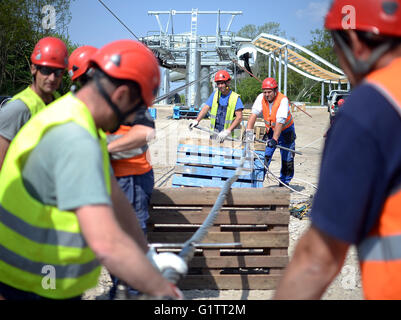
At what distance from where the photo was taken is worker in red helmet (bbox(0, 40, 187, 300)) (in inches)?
52.8

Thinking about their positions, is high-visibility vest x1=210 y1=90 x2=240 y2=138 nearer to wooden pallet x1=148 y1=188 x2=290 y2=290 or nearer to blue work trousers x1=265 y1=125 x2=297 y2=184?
blue work trousers x1=265 y1=125 x2=297 y2=184

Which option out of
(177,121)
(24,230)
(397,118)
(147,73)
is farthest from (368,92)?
(177,121)

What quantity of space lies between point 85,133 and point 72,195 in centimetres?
22

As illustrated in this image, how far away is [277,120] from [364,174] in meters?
6.76

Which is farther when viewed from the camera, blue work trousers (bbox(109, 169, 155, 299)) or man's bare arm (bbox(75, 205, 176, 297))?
blue work trousers (bbox(109, 169, 155, 299))

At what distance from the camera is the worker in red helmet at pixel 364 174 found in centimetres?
104

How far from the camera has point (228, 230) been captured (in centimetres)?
393

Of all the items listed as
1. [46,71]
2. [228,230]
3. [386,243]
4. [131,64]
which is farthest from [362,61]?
[46,71]

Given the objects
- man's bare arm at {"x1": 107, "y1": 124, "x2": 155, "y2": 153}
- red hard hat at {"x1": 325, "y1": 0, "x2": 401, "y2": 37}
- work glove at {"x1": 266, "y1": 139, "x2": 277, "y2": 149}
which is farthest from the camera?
work glove at {"x1": 266, "y1": 139, "x2": 277, "y2": 149}

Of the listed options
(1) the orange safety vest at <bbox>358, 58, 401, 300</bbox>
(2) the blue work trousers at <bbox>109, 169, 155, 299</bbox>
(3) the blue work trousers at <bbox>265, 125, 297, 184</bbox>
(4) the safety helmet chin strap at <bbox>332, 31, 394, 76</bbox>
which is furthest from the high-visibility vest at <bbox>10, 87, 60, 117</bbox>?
(3) the blue work trousers at <bbox>265, 125, 297, 184</bbox>

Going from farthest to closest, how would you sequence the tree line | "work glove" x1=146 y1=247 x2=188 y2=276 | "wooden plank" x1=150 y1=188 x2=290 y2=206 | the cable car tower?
1. the cable car tower
2. the tree line
3. "wooden plank" x1=150 y1=188 x2=290 y2=206
4. "work glove" x1=146 y1=247 x2=188 y2=276

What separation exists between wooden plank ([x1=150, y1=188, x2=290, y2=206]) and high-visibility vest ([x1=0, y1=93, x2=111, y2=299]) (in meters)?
2.10

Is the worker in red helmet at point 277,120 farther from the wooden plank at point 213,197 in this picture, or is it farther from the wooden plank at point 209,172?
the wooden plank at point 213,197

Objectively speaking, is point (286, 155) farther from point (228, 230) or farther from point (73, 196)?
point (73, 196)
